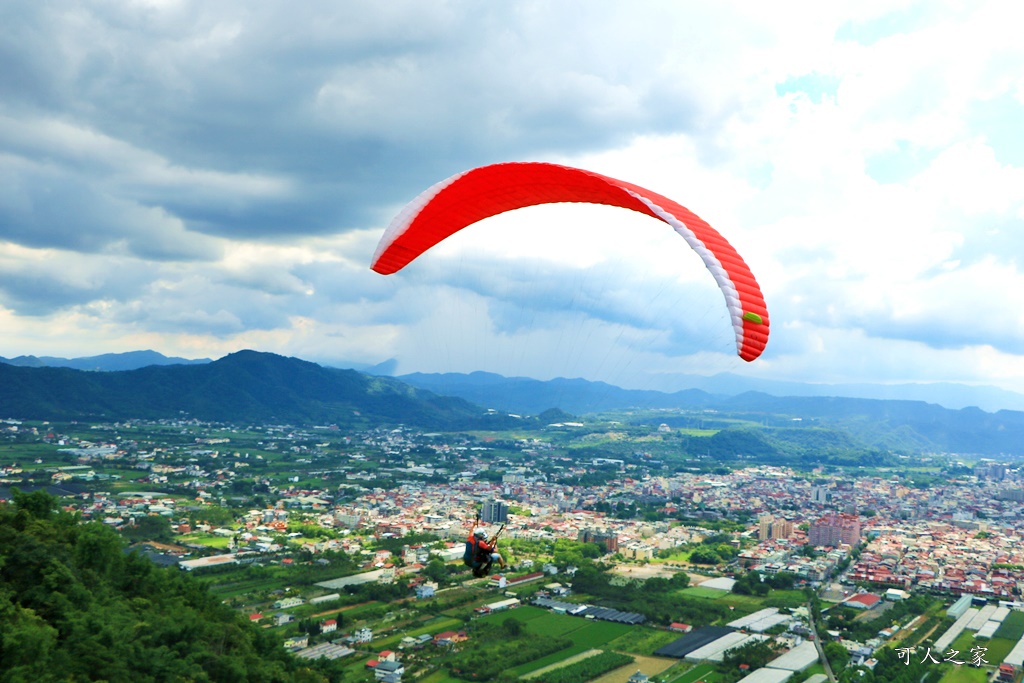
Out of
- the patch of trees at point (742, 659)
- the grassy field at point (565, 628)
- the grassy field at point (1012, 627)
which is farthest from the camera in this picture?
the grassy field at point (1012, 627)

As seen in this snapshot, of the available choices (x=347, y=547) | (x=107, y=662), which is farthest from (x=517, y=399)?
(x=107, y=662)

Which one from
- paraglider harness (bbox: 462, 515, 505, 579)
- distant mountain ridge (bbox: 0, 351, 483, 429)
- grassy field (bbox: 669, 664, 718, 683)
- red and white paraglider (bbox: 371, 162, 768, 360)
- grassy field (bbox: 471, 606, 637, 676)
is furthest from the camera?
distant mountain ridge (bbox: 0, 351, 483, 429)

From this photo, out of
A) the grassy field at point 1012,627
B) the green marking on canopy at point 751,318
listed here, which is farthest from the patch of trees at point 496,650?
the green marking on canopy at point 751,318

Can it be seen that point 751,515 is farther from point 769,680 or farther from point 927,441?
point 927,441

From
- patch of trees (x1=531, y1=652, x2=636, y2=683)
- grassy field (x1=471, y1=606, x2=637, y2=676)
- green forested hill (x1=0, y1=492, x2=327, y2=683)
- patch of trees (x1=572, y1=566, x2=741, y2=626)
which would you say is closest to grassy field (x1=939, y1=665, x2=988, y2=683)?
patch of trees (x1=572, y1=566, x2=741, y2=626)

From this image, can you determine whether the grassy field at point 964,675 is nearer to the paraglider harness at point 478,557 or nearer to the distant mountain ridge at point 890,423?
the paraglider harness at point 478,557

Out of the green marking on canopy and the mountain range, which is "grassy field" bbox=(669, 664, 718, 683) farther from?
the mountain range
